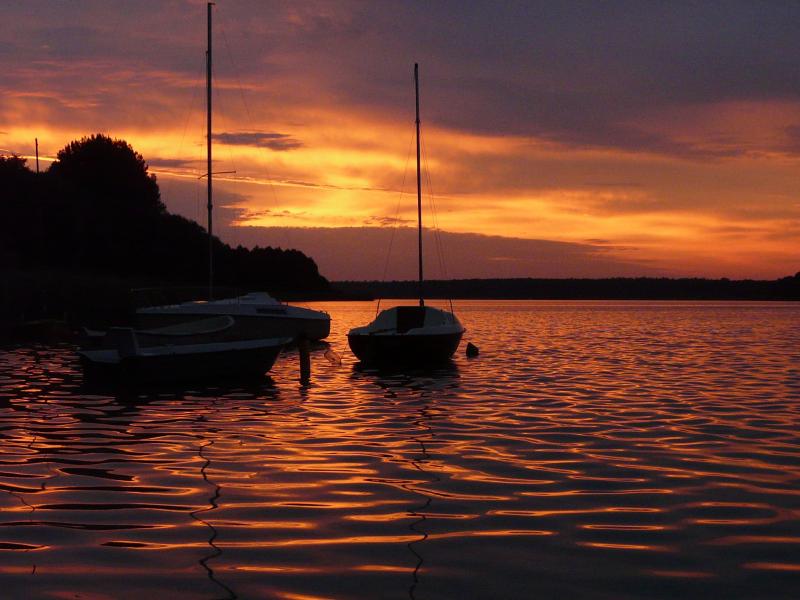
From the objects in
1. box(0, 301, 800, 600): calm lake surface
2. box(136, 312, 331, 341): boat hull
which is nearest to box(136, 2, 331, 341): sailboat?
box(136, 312, 331, 341): boat hull

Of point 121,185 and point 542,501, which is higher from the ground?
point 121,185

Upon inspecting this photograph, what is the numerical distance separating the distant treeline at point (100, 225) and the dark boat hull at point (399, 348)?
48562mm

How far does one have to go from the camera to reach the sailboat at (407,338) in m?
31.7

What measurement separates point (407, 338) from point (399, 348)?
1.49ft

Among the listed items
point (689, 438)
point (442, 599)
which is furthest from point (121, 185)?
point (442, 599)

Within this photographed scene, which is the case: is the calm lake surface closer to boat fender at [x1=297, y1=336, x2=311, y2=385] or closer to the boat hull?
boat fender at [x1=297, y1=336, x2=311, y2=385]

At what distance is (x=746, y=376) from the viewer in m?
28.5

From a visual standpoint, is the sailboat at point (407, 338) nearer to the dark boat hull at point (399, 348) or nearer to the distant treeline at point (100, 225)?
the dark boat hull at point (399, 348)

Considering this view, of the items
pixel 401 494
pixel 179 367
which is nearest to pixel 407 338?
pixel 179 367

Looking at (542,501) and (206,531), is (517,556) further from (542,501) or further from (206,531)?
(206,531)

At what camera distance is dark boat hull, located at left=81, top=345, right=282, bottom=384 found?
25344mm

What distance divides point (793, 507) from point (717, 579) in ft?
11.2

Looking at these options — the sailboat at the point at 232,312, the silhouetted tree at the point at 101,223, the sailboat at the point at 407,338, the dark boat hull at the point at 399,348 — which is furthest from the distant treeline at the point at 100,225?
the dark boat hull at the point at 399,348

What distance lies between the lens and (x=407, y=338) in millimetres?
31719
